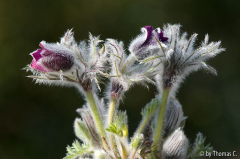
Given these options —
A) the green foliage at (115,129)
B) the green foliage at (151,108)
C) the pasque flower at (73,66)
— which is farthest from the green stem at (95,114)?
the green foliage at (151,108)

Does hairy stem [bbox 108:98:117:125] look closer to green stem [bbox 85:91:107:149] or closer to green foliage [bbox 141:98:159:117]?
green stem [bbox 85:91:107:149]

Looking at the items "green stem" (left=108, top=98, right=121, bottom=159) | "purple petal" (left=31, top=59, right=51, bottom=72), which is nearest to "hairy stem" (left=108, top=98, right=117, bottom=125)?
"green stem" (left=108, top=98, right=121, bottom=159)

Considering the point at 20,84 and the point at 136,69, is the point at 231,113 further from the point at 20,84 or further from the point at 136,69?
the point at 136,69

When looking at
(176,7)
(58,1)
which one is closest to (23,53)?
(58,1)

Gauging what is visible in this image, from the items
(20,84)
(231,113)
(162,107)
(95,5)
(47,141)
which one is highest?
(95,5)

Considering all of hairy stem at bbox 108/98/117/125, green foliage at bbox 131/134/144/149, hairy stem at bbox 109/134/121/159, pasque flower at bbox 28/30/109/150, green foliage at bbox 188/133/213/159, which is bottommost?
green foliage at bbox 188/133/213/159

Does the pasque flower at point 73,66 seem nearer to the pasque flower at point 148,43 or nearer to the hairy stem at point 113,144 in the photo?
the hairy stem at point 113,144
